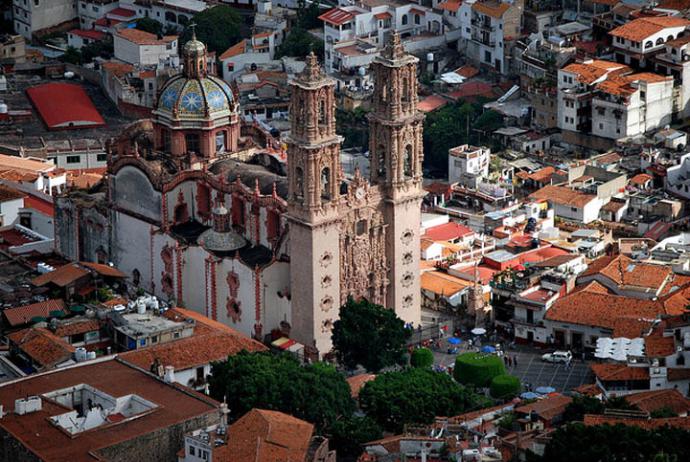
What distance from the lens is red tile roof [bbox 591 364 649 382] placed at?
118219mm

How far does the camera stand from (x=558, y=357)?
12688cm

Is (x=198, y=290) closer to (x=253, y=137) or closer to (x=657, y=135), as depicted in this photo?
(x=253, y=137)

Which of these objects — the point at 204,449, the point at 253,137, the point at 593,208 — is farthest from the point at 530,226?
the point at 204,449

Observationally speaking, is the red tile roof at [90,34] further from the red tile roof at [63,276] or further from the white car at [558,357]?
the white car at [558,357]

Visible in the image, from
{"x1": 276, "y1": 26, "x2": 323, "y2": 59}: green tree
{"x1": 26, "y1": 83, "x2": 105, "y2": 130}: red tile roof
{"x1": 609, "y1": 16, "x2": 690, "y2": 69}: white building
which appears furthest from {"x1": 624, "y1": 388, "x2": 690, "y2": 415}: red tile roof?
{"x1": 276, "y1": 26, "x2": 323, "y2": 59}: green tree

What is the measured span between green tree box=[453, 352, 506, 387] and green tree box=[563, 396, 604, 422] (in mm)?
9961

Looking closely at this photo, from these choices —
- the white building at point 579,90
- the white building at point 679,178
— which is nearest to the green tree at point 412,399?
the white building at point 679,178

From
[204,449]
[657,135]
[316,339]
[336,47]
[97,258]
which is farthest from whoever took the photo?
[336,47]

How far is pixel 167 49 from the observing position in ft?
582

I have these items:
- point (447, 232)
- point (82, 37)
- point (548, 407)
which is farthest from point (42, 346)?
point (82, 37)

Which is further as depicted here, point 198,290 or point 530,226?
point 530,226

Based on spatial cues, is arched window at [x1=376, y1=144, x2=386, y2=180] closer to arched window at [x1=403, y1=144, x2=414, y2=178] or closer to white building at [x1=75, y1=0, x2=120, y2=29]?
arched window at [x1=403, y1=144, x2=414, y2=178]

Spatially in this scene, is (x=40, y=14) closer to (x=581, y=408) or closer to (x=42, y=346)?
(x=42, y=346)

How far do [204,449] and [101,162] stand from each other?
56799 mm
